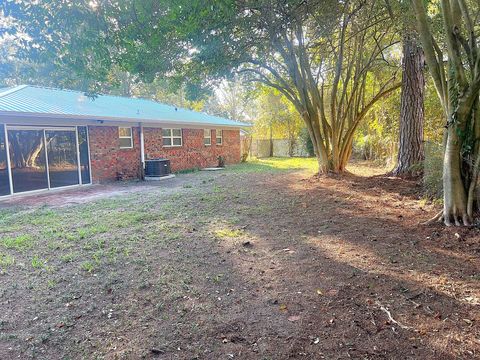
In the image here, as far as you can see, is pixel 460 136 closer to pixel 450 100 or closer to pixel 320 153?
pixel 450 100

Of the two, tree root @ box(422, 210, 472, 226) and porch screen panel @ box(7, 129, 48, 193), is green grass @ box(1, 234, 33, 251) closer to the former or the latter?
porch screen panel @ box(7, 129, 48, 193)

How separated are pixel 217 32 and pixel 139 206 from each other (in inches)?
167

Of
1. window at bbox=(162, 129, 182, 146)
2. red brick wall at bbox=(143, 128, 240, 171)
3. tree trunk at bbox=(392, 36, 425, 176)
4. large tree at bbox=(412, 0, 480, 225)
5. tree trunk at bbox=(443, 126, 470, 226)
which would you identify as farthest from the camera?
window at bbox=(162, 129, 182, 146)

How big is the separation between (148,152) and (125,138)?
132cm

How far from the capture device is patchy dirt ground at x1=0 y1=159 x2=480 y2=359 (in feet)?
8.23

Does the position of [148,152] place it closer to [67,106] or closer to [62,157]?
[67,106]

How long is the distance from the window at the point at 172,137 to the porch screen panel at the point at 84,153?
4232mm

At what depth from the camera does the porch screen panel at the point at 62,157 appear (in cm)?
1109

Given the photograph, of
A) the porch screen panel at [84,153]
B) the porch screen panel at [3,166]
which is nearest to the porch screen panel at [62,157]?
the porch screen panel at [84,153]

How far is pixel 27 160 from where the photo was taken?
10375 millimetres

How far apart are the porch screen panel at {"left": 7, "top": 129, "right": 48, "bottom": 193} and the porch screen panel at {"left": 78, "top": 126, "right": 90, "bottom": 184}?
1.36 m

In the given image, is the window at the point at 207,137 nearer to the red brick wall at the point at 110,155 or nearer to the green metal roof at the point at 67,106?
the green metal roof at the point at 67,106

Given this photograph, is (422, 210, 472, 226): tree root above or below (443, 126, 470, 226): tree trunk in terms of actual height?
below

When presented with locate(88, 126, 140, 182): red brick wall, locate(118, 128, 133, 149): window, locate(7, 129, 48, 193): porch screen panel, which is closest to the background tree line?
locate(7, 129, 48, 193): porch screen panel
